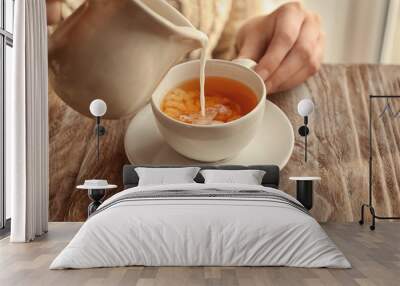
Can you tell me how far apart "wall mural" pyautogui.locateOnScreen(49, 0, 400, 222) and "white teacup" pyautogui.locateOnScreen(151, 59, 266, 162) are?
0.5 inches

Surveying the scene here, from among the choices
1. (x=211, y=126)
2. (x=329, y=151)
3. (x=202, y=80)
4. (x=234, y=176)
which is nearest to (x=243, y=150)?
(x=234, y=176)

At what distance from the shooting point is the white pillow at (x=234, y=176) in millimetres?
5215

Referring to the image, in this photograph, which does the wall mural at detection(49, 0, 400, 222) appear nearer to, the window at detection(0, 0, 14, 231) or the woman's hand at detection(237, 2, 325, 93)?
the woman's hand at detection(237, 2, 325, 93)

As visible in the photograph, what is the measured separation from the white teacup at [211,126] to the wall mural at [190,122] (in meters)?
0.01

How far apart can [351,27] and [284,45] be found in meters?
0.78

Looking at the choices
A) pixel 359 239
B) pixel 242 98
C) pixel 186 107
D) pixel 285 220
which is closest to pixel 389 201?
pixel 359 239

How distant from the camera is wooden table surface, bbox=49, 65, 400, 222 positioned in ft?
19.2

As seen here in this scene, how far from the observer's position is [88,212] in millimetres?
5570

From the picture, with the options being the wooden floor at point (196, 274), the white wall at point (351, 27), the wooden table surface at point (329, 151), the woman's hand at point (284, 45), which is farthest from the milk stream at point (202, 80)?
the wooden floor at point (196, 274)

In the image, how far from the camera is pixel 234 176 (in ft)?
17.2

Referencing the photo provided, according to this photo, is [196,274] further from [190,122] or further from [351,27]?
[351,27]

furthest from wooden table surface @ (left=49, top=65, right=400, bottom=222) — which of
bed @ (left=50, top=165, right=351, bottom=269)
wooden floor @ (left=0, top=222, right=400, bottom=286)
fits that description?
bed @ (left=50, top=165, right=351, bottom=269)

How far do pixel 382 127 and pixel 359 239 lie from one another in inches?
61.6

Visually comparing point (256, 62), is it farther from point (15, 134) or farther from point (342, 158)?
point (15, 134)
